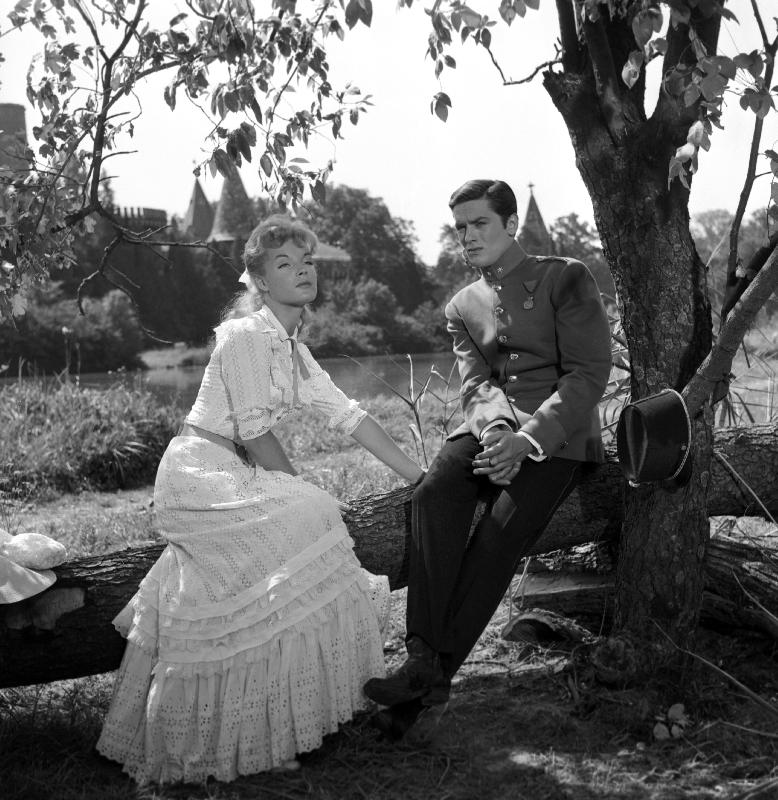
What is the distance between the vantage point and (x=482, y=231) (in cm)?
360

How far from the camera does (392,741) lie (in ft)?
9.84

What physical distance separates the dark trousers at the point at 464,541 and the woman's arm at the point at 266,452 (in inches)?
19.0

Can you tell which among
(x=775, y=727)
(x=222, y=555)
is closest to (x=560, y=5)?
(x=222, y=555)

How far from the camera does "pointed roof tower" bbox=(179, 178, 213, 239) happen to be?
6382 cm

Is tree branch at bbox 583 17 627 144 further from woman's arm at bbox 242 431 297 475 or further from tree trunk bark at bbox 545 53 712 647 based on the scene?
woman's arm at bbox 242 431 297 475

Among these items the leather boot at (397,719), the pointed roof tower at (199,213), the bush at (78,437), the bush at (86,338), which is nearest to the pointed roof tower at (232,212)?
the pointed roof tower at (199,213)

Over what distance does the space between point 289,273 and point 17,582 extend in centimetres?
138

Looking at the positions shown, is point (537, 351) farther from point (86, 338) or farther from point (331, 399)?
point (86, 338)

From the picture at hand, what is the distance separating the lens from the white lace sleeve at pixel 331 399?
3.53 meters

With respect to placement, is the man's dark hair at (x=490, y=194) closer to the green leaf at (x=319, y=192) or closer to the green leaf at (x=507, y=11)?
the green leaf at (x=507, y=11)

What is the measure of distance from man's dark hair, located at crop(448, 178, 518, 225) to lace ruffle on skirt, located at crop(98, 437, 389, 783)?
4.05 ft

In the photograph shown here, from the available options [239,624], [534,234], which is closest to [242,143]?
[239,624]

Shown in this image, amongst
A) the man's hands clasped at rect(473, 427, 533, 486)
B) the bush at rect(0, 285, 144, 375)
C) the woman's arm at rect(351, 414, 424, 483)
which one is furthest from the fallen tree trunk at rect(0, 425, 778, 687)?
the bush at rect(0, 285, 144, 375)

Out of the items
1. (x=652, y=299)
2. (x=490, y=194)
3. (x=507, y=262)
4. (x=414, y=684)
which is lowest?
(x=414, y=684)
